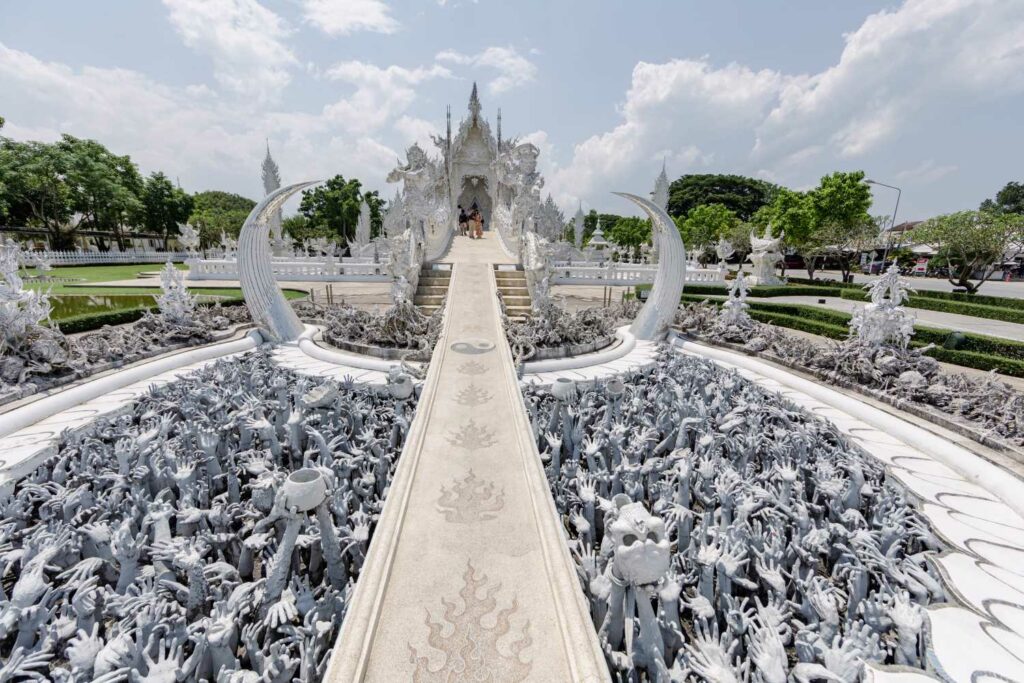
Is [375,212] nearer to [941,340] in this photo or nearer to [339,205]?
[339,205]

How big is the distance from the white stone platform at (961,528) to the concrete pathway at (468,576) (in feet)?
7.26

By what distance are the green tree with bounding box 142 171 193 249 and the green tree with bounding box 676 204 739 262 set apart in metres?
60.6

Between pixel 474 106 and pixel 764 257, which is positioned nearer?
pixel 764 257

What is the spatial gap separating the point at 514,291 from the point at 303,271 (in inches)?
659

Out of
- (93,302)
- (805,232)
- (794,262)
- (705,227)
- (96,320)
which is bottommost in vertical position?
(93,302)

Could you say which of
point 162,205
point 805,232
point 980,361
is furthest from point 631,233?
point 162,205

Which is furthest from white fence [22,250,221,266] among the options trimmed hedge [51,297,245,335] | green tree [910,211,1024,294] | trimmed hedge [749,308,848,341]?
green tree [910,211,1024,294]

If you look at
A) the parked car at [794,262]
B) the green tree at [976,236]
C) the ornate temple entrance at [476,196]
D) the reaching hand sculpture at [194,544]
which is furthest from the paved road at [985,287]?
the reaching hand sculpture at [194,544]

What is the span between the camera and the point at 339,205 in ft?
173

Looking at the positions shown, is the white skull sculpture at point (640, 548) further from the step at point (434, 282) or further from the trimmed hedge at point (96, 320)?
the trimmed hedge at point (96, 320)

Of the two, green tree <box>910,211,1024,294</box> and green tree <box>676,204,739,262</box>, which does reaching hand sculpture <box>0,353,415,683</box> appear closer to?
green tree <box>910,211,1024,294</box>

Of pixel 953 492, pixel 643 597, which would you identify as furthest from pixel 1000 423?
pixel 643 597

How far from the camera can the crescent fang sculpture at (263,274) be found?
38.1 feet

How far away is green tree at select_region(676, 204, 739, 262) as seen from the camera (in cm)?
4916
